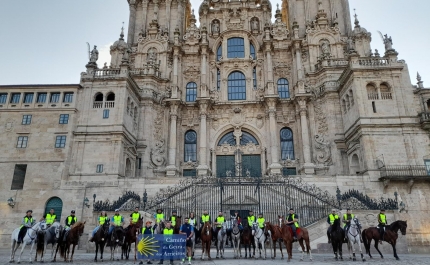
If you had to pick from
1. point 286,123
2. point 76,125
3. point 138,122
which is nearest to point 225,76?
point 286,123

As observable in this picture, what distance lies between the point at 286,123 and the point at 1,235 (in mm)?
28069

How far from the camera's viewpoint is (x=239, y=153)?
3434 cm

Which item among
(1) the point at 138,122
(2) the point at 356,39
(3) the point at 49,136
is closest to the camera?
(3) the point at 49,136

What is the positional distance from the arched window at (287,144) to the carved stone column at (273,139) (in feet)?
5.04

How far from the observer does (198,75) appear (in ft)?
125

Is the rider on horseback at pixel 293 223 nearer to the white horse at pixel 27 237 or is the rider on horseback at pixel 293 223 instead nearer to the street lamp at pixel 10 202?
the white horse at pixel 27 237

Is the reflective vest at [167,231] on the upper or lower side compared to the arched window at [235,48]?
lower

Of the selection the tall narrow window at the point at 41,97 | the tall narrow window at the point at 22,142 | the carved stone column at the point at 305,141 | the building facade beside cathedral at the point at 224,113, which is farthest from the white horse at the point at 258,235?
the tall narrow window at the point at 41,97

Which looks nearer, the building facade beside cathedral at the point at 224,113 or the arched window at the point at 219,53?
the building facade beside cathedral at the point at 224,113

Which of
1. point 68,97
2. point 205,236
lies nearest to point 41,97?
point 68,97

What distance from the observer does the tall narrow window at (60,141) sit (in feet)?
89.9

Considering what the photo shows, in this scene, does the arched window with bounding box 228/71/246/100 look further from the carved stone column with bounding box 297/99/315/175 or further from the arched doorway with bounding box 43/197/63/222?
the arched doorway with bounding box 43/197/63/222

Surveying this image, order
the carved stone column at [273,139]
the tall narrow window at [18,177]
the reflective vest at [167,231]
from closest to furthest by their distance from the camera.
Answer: the reflective vest at [167,231]
the tall narrow window at [18,177]
the carved stone column at [273,139]

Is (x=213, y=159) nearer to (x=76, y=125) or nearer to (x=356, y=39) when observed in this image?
(x=76, y=125)
